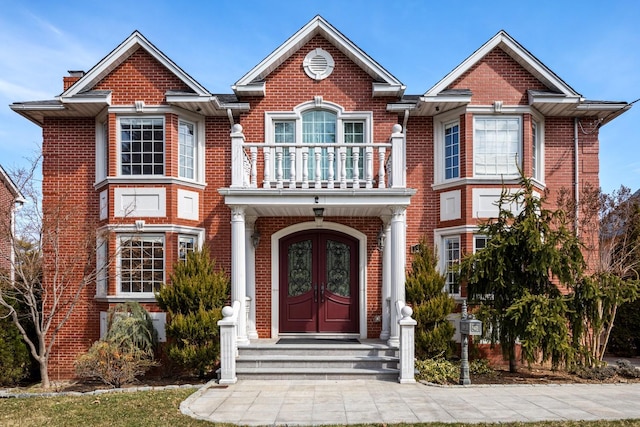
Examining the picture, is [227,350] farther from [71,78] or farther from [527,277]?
[71,78]

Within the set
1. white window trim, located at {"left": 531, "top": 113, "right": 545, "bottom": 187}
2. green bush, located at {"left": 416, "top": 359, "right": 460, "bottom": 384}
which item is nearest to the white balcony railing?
green bush, located at {"left": 416, "top": 359, "right": 460, "bottom": 384}

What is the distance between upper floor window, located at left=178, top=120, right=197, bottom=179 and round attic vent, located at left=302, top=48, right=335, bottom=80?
3.29 m

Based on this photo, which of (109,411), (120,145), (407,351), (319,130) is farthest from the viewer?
(319,130)

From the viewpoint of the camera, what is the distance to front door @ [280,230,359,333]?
11.8 m

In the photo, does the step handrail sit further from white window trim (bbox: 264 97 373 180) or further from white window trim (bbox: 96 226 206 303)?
white window trim (bbox: 264 97 373 180)

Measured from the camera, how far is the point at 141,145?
1148 cm

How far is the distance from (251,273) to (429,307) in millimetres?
4359

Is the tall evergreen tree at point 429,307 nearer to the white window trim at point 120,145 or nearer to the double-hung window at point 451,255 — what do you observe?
the double-hung window at point 451,255

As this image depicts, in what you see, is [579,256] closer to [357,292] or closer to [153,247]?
[357,292]

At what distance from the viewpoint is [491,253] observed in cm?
966

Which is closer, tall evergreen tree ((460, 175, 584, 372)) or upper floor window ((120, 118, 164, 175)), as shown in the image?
tall evergreen tree ((460, 175, 584, 372))

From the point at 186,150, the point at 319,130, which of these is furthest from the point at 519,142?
the point at 186,150

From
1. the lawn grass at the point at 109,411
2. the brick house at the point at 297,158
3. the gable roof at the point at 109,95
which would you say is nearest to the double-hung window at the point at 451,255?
the brick house at the point at 297,158

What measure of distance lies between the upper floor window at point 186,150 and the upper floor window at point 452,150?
6.40 m
